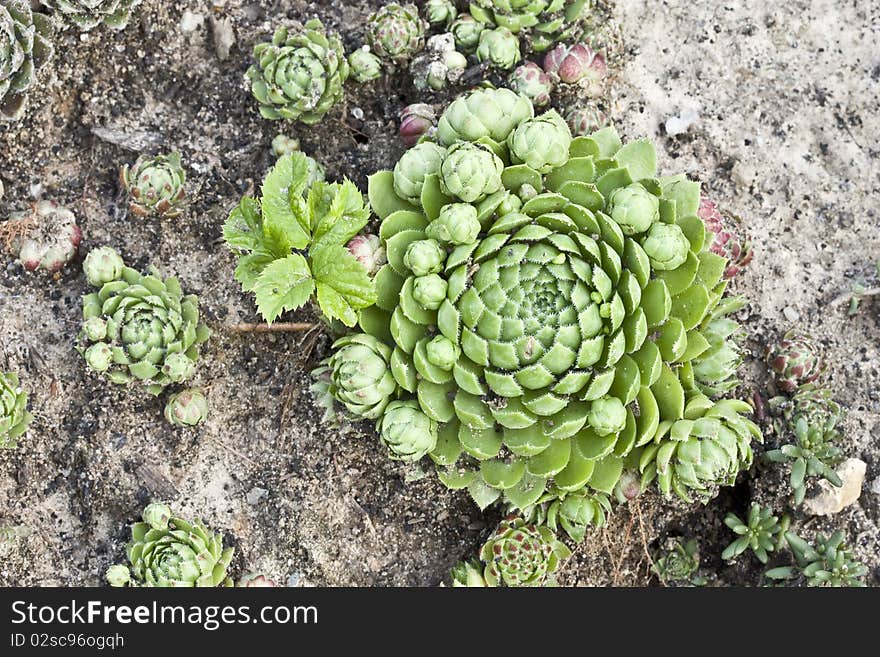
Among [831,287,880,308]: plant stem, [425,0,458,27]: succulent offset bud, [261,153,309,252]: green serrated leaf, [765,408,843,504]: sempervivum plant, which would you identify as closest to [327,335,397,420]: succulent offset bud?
[261,153,309,252]: green serrated leaf

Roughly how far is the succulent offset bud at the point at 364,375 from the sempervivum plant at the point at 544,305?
2.5 inches

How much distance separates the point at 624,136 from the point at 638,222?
1.21 metres

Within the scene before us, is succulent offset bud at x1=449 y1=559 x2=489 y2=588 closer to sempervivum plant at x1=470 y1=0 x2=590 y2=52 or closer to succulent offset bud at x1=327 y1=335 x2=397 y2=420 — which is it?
succulent offset bud at x1=327 y1=335 x2=397 y2=420

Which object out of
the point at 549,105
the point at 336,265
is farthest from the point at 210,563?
the point at 549,105

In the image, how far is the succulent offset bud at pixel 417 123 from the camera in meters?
4.02

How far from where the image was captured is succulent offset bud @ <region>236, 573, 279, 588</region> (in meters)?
3.91

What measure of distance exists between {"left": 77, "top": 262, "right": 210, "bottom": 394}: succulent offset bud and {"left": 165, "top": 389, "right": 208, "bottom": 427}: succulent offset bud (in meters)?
→ 0.08

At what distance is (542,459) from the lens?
358 centimetres

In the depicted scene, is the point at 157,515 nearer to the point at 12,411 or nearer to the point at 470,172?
the point at 12,411

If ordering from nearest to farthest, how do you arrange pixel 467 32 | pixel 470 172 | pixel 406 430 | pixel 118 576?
pixel 470 172, pixel 406 430, pixel 118 576, pixel 467 32

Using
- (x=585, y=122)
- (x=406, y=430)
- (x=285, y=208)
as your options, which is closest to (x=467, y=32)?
(x=585, y=122)

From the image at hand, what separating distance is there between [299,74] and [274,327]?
3.70 feet

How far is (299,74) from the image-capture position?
155 inches

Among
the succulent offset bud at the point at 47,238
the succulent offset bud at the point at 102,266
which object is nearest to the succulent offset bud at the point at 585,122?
the succulent offset bud at the point at 102,266
